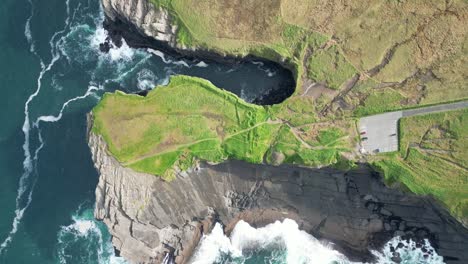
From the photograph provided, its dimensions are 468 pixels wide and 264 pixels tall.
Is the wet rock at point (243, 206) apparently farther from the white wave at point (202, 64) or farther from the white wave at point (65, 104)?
the white wave at point (202, 64)

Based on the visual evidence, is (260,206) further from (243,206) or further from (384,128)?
(384,128)

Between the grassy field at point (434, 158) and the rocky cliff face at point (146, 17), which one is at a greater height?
the rocky cliff face at point (146, 17)

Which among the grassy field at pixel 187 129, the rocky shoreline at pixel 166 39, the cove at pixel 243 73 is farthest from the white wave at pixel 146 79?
the grassy field at pixel 187 129

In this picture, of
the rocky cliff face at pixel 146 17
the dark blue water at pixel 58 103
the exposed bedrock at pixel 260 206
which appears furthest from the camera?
the dark blue water at pixel 58 103

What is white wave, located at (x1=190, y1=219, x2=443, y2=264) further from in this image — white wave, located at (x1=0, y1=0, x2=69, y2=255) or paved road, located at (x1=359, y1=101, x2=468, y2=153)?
white wave, located at (x1=0, y1=0, x2=69, y2=255)

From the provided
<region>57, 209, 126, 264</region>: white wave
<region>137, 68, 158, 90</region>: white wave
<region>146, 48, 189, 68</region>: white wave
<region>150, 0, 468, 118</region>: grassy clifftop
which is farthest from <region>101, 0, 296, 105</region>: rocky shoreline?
<region>57, 209, 126, 264</region>: white wave

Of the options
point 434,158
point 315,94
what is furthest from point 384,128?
point 315,94

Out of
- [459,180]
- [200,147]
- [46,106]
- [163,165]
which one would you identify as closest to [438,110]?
[459,180]
